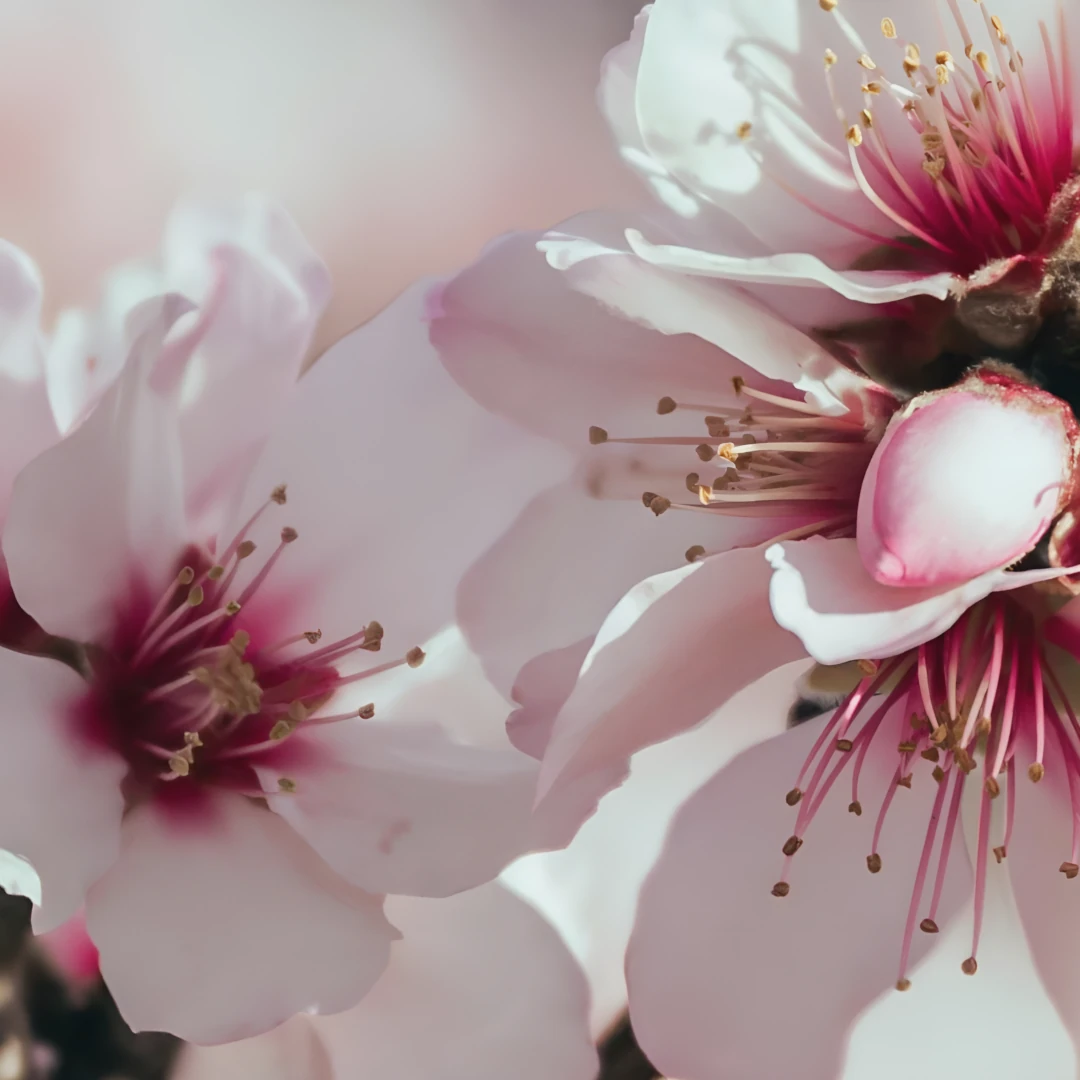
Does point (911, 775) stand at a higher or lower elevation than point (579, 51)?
lower

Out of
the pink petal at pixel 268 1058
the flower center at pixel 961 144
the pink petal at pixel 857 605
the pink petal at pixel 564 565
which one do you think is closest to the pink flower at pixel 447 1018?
the pink petal at pixel 268 1058

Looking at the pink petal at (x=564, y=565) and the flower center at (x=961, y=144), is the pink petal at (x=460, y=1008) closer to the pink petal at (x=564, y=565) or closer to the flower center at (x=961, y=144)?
the pink petal at (x=564, y=565)

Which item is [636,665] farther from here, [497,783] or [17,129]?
[17,129]

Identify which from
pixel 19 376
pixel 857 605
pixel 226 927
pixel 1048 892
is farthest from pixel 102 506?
pixel 1048 892

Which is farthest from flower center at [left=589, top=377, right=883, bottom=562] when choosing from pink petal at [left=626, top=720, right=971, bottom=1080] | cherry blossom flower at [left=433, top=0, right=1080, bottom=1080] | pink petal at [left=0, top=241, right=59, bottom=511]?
pink petal at [left=0, top=241, right=59, bottom=511]

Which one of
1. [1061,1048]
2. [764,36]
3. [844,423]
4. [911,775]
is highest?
[764,36]

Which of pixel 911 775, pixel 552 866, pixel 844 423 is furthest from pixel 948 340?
pixel 552 866

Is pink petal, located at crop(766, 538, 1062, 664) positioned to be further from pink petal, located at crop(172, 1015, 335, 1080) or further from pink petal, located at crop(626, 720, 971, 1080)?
pink petal, located at crop(172, 1015, 335, 1080)
